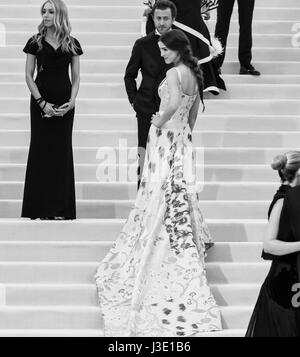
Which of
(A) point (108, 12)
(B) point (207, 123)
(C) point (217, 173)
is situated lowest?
(C) point (217, 173)

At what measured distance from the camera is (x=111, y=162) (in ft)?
31.4

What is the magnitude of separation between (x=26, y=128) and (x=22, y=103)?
1.38ft

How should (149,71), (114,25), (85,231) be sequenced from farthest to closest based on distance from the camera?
(114,25) → (149,71) → (85,231)

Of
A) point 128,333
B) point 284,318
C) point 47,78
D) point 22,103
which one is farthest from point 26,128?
point 284,318

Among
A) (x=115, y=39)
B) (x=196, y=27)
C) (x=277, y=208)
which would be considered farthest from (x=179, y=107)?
(x=115, y=39)

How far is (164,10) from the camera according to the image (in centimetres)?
827

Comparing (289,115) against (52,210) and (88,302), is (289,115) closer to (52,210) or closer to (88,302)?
(52,210)

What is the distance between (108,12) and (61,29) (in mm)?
3808

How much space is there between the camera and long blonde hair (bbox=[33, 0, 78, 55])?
8.55m

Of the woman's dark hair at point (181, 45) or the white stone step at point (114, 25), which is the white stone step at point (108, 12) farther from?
the woman's dark hair at point (181, 45)

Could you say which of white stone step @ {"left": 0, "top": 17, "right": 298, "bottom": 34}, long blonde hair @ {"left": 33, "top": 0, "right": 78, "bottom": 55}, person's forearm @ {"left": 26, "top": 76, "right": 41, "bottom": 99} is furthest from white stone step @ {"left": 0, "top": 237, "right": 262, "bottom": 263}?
white stone step @ {"left": 0, "top": 17, "right": 298, "bottom": 34}

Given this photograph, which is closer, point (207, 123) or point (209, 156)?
point (209, 156)

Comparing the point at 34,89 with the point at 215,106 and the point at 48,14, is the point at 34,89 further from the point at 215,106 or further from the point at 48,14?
the point at 215,106

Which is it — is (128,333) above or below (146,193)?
below
